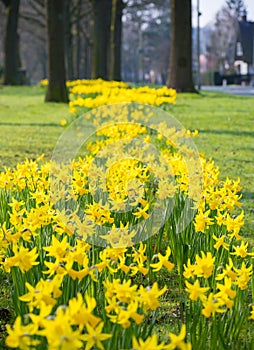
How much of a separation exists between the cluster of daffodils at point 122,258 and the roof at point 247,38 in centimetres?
5604

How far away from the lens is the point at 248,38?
196 ft

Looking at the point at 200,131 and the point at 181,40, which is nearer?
the point at 200,131

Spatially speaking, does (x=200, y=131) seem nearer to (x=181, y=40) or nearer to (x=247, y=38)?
(x=181, y=40)

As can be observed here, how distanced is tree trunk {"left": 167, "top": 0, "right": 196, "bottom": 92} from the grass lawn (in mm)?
885

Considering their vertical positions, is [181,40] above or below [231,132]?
above

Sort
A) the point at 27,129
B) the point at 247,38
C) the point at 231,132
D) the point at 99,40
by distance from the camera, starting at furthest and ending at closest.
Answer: the point at 247,38, the point at 99,40, the point at 27,129, the point at 231,132

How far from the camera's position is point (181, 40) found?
70.3 feet

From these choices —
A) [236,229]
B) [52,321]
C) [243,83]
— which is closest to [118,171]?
[236,229]

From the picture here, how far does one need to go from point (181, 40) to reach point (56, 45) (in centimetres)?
512

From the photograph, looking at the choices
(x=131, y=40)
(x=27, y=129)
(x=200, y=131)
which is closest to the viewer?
(x=200, y=131)

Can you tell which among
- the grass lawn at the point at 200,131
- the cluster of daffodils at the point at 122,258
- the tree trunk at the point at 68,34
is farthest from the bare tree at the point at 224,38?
the cluster of daffodils at the point at 122,258

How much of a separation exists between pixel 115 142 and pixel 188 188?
234cm

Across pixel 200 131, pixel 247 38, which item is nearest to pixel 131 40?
pixel 247 38

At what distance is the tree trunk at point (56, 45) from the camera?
1809 cm
